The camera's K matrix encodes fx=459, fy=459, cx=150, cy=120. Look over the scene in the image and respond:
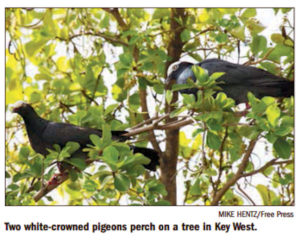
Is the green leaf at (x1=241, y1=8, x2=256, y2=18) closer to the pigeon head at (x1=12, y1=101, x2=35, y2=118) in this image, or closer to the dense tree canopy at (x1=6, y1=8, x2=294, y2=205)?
the dense tree canopy at (x1=6, y1=8, x2=294, y2=205)

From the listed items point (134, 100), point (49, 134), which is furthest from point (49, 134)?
point (134, 100)

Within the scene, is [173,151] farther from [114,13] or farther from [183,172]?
[114,13]

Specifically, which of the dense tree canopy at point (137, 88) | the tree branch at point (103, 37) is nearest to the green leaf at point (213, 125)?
the dense tree canopy at point (137, 88)

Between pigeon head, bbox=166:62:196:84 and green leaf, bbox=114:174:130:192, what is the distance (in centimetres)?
159

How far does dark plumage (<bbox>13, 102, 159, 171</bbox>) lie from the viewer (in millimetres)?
3301

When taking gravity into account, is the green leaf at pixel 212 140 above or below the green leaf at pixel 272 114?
below

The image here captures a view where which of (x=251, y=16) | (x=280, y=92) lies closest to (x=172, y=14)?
(x=251, y=16)

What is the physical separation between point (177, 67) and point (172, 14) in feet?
1.65

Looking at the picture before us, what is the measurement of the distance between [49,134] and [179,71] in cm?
127

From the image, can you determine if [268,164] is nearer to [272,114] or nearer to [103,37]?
[272,114]

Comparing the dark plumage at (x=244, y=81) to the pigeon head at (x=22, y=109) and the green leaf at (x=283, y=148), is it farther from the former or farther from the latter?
the pigeon head at (x=22, y=109)

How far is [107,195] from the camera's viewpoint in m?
3.02

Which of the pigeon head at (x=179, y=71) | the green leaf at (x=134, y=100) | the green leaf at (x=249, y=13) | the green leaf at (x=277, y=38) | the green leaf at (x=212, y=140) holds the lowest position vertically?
the green leaf at (x=212, y=140)

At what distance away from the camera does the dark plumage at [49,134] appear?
3.30 meters
